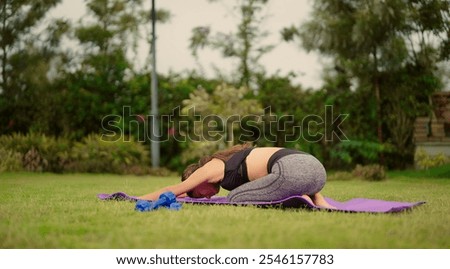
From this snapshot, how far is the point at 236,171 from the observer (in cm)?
405

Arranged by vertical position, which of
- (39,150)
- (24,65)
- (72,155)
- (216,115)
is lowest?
→ (72,155)

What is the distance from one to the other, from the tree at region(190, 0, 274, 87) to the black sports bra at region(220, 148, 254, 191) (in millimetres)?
8435

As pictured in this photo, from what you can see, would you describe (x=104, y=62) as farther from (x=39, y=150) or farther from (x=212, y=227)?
(x=212, y=227)

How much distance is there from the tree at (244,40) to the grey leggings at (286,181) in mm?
8564

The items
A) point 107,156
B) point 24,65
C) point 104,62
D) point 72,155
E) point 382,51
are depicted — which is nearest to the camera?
point 72,155

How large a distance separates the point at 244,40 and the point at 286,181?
908 cm


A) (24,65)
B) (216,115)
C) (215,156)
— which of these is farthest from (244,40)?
(215,156)

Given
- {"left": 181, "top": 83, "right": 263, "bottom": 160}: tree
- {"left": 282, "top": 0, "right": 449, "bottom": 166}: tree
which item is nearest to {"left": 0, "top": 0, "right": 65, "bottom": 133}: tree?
{"left": 181, "top": 83, "right": 263, "bottom": 160}: tree

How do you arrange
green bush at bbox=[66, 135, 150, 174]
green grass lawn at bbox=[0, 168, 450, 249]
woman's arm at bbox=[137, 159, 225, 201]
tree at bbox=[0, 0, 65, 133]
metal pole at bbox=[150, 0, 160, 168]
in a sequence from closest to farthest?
green grass lawn at bbox=[0, 168, 450, 249] → woman's arm at bbox=[137, 159, 225, 201] → green bush at bbox=[66, 135, 150, 174] → metal pole at bbox=[150, 0, 160, 168] → tree at bbox=[0, 0, 65, 133]

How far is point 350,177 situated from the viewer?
8562 mm

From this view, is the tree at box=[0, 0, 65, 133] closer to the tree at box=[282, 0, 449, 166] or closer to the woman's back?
the tree at box=[282, 0, 449, 166]

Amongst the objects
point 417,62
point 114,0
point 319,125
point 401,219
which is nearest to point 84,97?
point 114,0

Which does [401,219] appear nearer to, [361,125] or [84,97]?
[361,125]

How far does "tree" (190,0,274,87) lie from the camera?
1248cm
